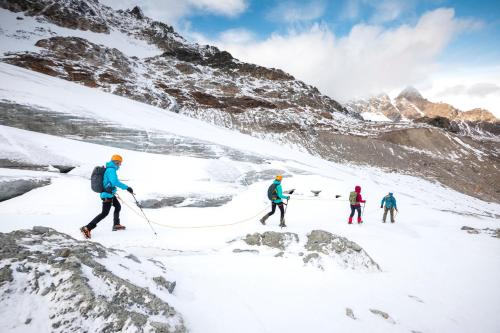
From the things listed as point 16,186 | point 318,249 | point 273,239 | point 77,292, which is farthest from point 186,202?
point 77,292

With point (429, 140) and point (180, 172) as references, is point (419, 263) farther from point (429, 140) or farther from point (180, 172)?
point (429, 140)

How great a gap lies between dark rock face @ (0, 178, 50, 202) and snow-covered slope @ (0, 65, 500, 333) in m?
0.31

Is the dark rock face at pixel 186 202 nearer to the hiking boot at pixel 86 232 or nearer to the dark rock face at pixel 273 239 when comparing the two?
the hiking boot at pixel 86 232

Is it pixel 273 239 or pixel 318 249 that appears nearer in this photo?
pixel 318 249

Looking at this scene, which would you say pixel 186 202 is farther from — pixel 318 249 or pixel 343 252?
pixel 343 252

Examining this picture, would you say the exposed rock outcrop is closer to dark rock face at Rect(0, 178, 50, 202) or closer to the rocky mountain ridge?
dark rock face at Rect(0, 178, 50, 202)

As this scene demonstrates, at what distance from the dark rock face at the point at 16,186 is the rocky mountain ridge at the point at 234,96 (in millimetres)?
4540

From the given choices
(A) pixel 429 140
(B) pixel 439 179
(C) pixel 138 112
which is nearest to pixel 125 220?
(C) pixel 138 112

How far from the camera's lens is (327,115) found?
88750 millimetres

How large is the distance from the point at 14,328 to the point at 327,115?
300 feet

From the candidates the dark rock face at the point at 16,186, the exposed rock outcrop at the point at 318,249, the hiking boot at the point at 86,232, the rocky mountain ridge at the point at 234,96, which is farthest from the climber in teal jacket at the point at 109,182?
the rocky mountain ridge at the point at 234,96

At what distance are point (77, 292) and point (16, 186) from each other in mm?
8251

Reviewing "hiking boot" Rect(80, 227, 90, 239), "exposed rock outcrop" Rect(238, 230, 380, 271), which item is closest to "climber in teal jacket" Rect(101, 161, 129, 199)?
"hiking boot" Rect(80, 227, 90, 239)

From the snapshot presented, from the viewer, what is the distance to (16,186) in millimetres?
9094
